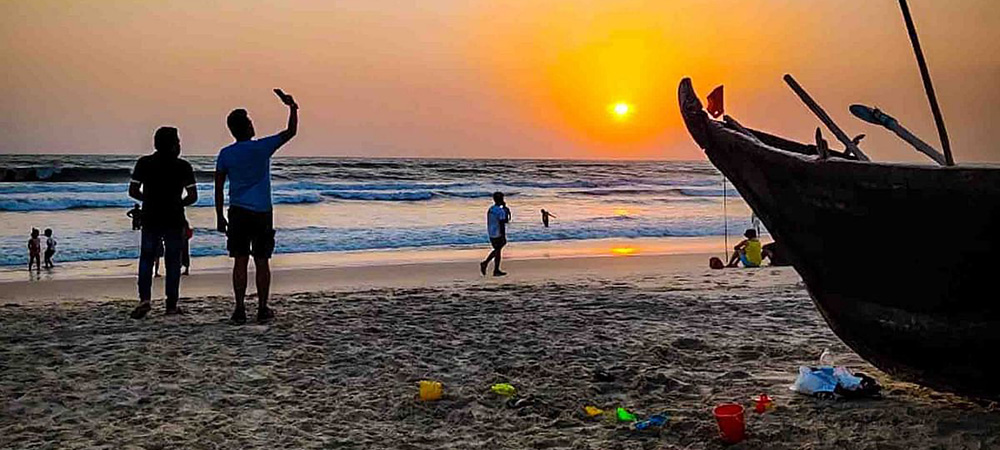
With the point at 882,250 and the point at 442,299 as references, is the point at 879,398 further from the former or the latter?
the point at 442,299

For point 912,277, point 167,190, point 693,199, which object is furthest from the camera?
point 693,199

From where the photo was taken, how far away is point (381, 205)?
28.0 metres

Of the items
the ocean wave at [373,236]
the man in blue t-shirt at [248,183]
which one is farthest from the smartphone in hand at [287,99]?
the ocean wave at [373,236]

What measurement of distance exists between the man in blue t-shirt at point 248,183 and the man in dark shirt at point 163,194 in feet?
1.82

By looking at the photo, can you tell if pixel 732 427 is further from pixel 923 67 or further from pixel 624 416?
pixel 923 67

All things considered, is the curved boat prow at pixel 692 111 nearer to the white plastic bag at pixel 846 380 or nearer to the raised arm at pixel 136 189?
the white plastic bag at pixel 846 380

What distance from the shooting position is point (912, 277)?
3605 millimetres

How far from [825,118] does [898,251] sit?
1.07 metres

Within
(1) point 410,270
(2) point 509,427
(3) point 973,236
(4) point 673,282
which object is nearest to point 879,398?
(3) point 973,236

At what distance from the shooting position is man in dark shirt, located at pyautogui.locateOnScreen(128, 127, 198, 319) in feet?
22.4

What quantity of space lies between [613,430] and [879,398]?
147cm

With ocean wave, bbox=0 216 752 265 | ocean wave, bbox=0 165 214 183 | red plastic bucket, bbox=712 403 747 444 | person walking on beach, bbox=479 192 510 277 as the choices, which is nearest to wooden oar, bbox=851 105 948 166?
red plastic bucket, bbox=712 403 747 444

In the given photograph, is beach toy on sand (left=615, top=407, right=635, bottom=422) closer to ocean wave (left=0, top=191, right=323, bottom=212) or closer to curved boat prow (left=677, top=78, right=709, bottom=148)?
curved boat prow (left=677, top=78, right=709, bottom=148)

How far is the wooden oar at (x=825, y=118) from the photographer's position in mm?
4382
